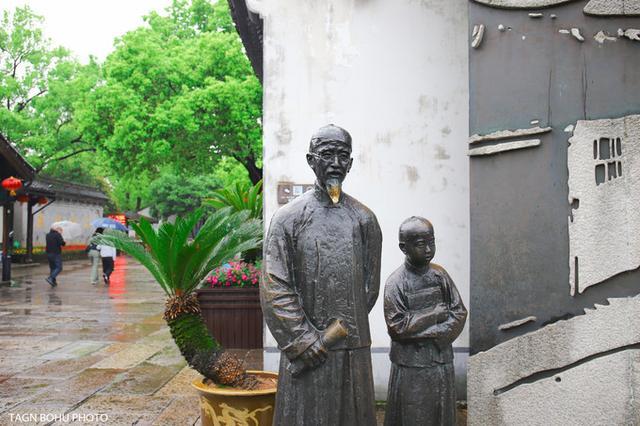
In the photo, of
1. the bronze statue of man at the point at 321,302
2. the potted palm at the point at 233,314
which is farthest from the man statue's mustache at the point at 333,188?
the potted palm at the point at 233,314

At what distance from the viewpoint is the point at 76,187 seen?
33.9 metres

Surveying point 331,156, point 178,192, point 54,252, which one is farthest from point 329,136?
point 178,192

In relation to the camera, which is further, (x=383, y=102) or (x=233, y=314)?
(x=233, y=314)

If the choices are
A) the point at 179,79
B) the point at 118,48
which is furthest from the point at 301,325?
the point at 118,48

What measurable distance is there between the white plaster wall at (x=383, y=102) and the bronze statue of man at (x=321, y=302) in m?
3.30

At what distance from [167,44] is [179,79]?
3.11 metres

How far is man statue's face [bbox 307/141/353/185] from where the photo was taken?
2.79 m

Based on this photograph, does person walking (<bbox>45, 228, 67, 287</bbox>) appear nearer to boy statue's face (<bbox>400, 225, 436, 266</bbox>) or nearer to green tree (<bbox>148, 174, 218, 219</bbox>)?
boy statue's face (<bbox>400, 225, 436, 266</bbox>)

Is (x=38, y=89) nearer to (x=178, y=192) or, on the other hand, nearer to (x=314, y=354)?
(x=178, y=192)

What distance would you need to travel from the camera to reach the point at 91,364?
25.5 ft

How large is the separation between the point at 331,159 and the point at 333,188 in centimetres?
14

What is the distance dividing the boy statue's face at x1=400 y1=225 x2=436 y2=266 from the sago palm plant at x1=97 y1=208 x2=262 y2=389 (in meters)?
2.43

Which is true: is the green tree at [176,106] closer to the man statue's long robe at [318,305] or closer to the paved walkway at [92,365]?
the paved walkway at [92,365]

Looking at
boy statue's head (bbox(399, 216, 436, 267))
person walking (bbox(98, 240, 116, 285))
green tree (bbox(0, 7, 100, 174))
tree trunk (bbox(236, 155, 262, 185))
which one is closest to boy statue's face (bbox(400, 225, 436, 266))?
boy statue's head (bbox(399, 216, 436, 267))
